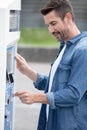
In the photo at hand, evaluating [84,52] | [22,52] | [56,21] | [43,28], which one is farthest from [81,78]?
[43,28]

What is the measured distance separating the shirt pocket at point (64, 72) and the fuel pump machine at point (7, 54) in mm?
314

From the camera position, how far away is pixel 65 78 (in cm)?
293

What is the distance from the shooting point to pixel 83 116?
9.72 feet

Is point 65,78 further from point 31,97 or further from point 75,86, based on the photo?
point 31,97

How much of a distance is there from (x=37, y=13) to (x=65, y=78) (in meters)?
12.1

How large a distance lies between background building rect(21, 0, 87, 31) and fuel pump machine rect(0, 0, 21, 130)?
11358 millimetres

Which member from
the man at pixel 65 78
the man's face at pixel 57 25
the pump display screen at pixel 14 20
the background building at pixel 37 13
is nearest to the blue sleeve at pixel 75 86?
the man at pixel 65 78

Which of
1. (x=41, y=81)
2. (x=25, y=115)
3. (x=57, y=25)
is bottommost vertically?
(x=25, y=115)

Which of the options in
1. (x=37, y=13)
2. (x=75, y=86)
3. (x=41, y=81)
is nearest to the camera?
(x=75, y=86)

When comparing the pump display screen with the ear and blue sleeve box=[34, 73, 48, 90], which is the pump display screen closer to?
the ear

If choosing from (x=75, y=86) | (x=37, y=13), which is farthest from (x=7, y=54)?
(x=37, y=13)

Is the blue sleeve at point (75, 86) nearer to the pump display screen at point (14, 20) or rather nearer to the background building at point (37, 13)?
the pump display screen at point (14, 20)

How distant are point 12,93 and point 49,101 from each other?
0.94 ft

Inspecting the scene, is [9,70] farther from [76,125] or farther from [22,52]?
[22,52]
